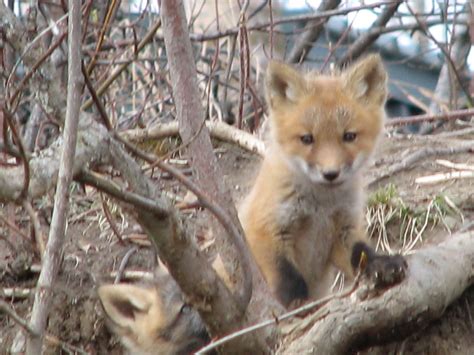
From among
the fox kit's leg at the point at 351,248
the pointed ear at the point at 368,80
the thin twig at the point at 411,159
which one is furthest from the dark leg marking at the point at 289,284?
the thin twig at the point at 411,159

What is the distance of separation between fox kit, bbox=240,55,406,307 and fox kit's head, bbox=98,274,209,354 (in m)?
0.51

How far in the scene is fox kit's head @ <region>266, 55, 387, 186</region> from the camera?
4.88 metres

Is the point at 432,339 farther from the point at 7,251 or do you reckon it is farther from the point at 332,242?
the point at 7,251

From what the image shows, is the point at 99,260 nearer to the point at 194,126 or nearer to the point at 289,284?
the point at 289,284

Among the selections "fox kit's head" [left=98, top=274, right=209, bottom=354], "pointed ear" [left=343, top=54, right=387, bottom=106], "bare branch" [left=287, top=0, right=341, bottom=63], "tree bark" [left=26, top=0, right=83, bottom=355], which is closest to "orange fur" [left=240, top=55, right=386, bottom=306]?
"pointed ear" [left=343, top=54, right=387, bottom=106]

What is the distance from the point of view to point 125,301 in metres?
5.08

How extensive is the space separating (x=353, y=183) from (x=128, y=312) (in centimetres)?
144

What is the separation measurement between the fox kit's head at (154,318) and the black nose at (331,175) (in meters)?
0.96

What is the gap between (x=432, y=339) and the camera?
4617 mm

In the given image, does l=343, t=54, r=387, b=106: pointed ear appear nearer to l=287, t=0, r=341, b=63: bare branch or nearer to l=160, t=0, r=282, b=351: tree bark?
l=160, t=0, r=282, b=351: tree bark

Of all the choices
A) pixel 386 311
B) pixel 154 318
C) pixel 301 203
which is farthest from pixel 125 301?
pixel 386 311

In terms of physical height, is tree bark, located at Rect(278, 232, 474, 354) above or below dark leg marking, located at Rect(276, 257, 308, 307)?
below

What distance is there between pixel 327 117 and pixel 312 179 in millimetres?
339

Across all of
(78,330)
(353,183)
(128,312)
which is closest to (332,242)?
(353,183)
